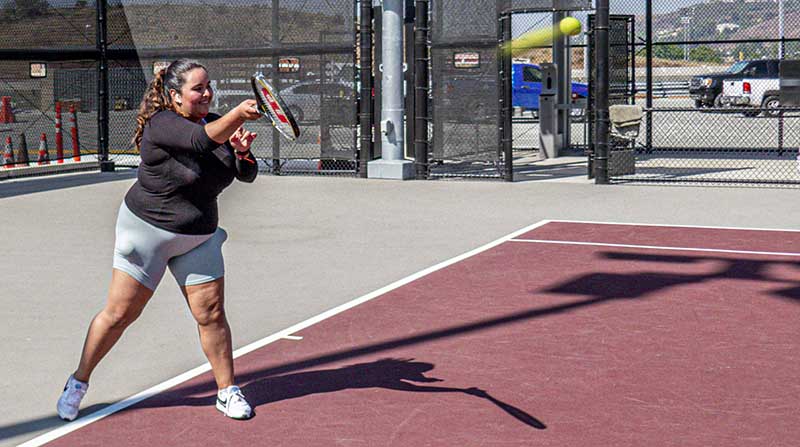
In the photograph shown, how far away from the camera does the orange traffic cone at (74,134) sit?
20.2m

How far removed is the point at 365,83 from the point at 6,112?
6.33 meters

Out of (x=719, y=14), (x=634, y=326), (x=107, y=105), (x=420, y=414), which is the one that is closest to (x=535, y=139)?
(x=719, y=14)

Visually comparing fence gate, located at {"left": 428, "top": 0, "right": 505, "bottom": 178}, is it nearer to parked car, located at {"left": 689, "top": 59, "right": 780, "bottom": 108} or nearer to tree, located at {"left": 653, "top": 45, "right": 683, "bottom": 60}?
tree, located at {"left": 653, "top": 45, "right": 683, "bottom": 60}

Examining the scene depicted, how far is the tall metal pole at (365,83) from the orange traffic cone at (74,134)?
17.9 ft

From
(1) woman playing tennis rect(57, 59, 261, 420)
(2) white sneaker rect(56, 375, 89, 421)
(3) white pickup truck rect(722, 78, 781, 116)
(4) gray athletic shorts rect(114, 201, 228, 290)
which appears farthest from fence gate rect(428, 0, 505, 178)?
(3) white pickup truck rect(722, 78, 781, 116)

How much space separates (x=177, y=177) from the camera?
215 inches

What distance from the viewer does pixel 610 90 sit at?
1784cm

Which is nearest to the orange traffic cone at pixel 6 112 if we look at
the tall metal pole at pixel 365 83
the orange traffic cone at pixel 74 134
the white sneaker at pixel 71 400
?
the orange traffic cone at pixel 74 134

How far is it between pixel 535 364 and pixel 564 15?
602 inches

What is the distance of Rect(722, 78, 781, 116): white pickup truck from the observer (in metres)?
32.0

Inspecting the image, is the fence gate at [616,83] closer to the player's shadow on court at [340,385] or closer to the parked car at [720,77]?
the player's shadow on court at [340,385]

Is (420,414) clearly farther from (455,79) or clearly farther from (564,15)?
(564,15)

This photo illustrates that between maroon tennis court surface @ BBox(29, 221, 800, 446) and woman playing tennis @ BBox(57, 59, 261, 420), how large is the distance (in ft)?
1.19

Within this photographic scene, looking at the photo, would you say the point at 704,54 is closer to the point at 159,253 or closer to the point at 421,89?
the point at 421,89
